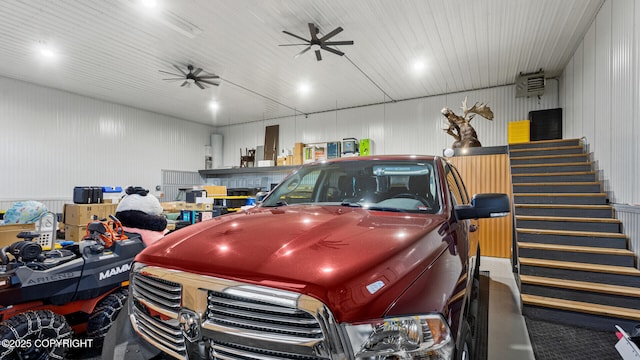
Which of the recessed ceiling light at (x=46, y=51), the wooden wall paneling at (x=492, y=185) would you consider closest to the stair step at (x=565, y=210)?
the wooden wall paneling at (x=492, y=185)

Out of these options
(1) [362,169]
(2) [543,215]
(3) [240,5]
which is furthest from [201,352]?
(2) [543,215]

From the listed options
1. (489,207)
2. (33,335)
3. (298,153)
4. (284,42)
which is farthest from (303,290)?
(298,153)

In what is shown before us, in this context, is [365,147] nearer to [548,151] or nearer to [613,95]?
[548,151]

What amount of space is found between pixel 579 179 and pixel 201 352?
20.7 feet

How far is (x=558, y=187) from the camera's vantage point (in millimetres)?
4965

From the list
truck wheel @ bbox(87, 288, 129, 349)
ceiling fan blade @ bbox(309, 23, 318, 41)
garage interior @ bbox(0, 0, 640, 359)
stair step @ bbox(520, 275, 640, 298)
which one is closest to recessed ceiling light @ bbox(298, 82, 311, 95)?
garage interior @ bbox(0, 0, 640, 359)

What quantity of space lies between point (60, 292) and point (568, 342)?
4206mm

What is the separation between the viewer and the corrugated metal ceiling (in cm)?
448

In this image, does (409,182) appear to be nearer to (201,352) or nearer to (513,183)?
(201,352)

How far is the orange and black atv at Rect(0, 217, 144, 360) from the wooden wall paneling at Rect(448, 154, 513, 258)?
233 inches

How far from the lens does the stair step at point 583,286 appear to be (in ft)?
10.1

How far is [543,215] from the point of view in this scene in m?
4.60

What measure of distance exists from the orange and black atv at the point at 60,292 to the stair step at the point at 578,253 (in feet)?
15.4

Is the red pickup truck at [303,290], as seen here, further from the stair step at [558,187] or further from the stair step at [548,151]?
the stair step at [548,151]
